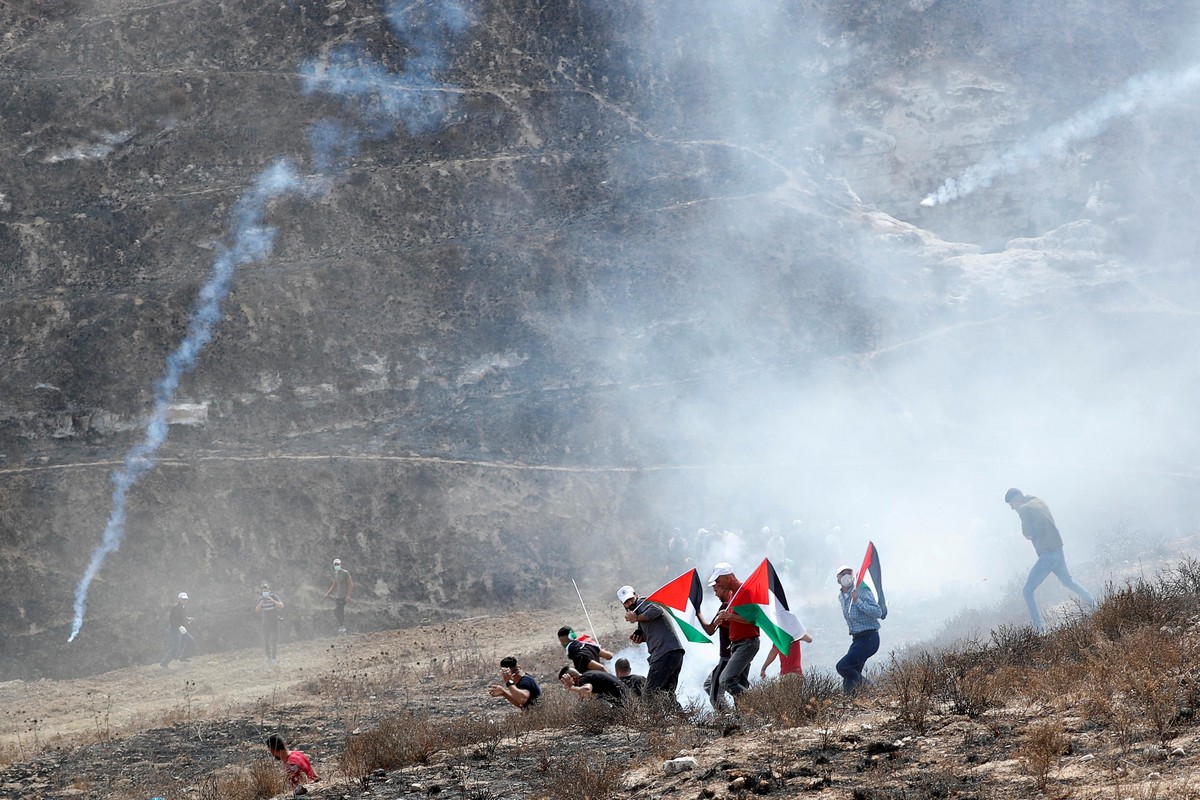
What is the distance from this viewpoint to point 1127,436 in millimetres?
31125

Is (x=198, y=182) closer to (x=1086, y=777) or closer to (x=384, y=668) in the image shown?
(x=384, y=668)

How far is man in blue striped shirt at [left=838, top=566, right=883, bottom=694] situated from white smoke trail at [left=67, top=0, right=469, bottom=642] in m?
19.6

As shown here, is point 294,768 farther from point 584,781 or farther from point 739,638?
point 739,638

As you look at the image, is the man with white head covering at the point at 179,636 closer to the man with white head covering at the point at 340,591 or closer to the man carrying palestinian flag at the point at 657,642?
the man with white head covering at the point at 340,591

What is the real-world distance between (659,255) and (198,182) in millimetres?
12635

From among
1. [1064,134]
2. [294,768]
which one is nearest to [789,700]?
[294,768]

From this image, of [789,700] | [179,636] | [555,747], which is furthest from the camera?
[179,636]

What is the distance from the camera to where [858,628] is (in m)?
11.1

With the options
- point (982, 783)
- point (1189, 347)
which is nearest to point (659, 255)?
point (1189, 347)

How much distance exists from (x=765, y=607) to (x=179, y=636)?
14473 millimetres

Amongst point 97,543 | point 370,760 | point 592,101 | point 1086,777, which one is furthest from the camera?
point 592,101

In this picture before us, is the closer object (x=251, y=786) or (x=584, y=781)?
(x=584, y=781)

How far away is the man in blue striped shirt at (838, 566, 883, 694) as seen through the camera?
10969mm

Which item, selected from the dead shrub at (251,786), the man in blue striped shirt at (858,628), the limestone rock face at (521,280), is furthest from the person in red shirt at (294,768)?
the limestone rock face at (521,280)
